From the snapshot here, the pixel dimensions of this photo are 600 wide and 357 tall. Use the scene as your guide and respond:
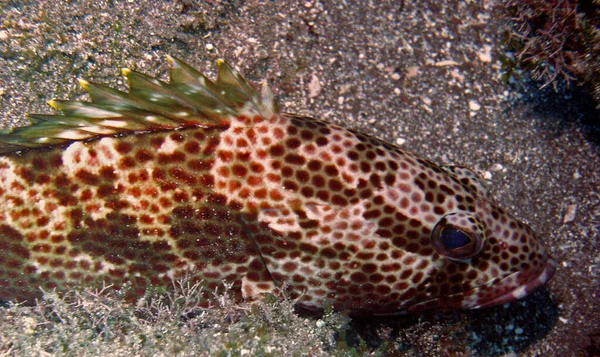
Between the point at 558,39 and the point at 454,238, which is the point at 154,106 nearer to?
the point at 454,238

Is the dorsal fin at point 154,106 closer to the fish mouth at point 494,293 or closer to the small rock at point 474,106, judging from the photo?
the fish mouth at point 494,293

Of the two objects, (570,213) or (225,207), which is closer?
(225,207)

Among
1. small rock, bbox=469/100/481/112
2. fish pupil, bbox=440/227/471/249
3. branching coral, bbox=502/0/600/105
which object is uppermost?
branching coral, bbox=502/0/600/105

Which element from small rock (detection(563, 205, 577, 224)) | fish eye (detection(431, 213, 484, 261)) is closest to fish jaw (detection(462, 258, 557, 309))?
fish eye (detection(431, 213, 484, 261))

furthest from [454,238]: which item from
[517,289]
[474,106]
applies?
[474,106]

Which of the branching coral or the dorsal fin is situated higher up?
the branching coral

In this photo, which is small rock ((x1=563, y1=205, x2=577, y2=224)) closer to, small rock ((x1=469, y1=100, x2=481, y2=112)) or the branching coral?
the branching coral

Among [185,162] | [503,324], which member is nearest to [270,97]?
[185,162]

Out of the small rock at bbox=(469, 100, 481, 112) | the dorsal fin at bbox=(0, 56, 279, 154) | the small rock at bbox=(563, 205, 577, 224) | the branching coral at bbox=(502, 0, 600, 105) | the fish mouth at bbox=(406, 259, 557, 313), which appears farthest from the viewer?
the small rock at bbox=(469, 100, 481, 112)

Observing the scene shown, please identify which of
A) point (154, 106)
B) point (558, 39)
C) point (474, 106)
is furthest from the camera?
point (474, 106)
